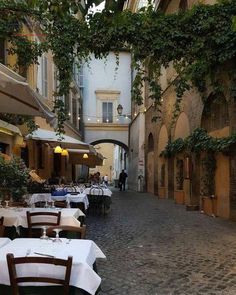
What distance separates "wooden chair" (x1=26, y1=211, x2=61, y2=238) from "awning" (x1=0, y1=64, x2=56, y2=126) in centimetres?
158

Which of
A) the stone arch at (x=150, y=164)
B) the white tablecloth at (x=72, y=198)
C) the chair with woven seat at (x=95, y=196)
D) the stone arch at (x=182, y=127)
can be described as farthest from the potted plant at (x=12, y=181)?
the stone arch at (x=150, y=164)

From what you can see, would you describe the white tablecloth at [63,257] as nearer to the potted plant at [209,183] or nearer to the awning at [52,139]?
the awning at [52,139]

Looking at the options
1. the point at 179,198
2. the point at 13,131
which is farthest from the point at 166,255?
the point at 179,198

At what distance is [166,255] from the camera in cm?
817

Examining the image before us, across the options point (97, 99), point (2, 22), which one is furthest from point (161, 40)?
point (97, 99)

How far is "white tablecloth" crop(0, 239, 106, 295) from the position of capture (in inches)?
150

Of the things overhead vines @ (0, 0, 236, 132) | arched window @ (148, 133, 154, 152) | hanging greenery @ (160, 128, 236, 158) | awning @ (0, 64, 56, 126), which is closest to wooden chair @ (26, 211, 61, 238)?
awning @ (0, 64, 56, 126)

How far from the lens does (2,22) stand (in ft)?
36.8

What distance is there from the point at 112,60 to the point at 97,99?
368 centimetres

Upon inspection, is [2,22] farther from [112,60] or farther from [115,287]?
[112,60]

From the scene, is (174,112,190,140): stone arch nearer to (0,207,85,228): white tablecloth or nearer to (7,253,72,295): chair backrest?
(0,207,85,228): white tablecloth

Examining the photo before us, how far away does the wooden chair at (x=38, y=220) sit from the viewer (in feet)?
21.7

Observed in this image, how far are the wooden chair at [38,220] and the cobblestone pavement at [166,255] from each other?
3.39 feet

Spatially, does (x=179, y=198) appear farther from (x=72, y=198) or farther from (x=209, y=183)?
(x=72, y=198)
